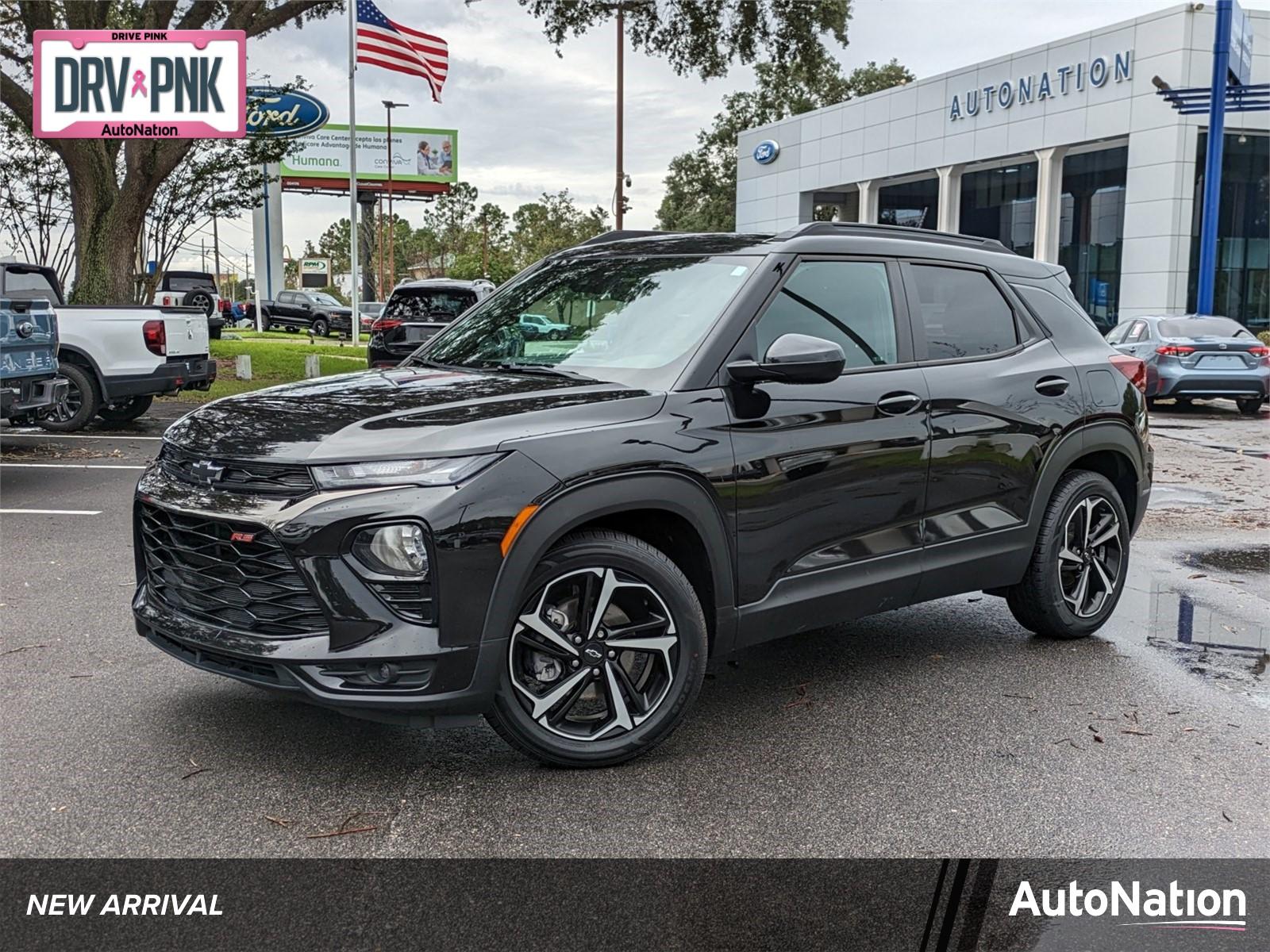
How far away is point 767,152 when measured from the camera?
50.3 metres

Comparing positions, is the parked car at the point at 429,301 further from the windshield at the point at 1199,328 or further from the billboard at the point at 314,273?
the billboard at the point at 314,273

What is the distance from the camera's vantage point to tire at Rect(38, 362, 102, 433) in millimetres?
13164

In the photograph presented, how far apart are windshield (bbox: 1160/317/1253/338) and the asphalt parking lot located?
47.6 ft

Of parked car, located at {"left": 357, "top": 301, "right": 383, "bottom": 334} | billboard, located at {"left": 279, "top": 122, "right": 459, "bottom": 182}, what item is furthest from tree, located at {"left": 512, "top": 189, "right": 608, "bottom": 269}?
parked car, located at {"left": 357, "top": 301, "right": 383, "bottom": 334}

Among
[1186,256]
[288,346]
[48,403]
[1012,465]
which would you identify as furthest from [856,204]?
[1012,465]

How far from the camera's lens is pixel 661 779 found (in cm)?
405

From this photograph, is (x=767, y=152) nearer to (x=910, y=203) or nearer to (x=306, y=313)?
(x=910, y=203)

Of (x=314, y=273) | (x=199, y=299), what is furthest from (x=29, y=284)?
(x=314, y=273)

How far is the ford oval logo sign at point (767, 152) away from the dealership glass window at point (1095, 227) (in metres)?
13.6

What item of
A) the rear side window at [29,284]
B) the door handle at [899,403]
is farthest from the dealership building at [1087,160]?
the door handle at [899,403]

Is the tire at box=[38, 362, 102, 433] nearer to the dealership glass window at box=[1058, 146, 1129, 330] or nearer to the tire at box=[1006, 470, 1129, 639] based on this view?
the tire at box=[1006, 470, 1129, 639]

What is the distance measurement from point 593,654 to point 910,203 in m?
47.3

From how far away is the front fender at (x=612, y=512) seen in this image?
3.74 metres

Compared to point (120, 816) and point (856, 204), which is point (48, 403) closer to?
point (120, 816)
